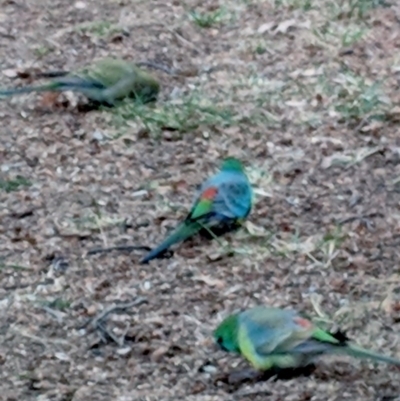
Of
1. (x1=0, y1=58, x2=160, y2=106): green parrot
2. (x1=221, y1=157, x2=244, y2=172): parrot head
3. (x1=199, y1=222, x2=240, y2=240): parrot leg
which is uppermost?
(x1=221, y1=157, x2=244, y2=172): parrot head

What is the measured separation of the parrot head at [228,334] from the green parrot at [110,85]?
2053 millimetres

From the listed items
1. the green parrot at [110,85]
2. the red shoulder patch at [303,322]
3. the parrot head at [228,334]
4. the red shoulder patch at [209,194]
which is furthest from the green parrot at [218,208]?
the green parrot at [110,85]

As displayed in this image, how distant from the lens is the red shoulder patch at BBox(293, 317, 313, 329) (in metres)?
3.53

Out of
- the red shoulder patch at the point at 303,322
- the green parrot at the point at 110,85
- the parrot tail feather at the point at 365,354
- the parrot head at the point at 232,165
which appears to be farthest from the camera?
the green parrot at the point at 110,85

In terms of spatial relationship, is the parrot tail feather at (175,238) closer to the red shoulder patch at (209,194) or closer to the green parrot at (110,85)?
the red shoulder patch at (209,194)

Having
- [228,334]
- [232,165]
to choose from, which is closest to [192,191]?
[232,165]

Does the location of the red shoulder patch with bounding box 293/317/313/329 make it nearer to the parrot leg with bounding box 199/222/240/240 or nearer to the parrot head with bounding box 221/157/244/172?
the parrot leg with bounding box 199/222/240/240

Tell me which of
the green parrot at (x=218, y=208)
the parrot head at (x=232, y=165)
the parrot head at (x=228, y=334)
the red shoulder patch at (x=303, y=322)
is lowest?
the green parrot at (x=218, y=208)

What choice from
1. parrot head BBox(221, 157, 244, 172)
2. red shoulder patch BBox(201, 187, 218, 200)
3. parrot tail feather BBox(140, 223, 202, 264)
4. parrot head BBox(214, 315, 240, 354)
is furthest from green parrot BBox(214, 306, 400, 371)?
parrot head BBox(221, 157, 244, 172)

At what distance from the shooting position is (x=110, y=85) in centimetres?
549

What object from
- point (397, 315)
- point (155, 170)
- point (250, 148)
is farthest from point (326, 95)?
point (397, 315)

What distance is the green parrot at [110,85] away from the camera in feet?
18.0

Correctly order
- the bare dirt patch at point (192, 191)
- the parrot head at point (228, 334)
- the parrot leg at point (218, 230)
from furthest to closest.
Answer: the parrot leg at point (218, 230)
the bare dirt patch at point (192, 191)
the parrot head at point (228, 334)

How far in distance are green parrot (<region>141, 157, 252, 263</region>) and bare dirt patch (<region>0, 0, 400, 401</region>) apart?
0.19 ft
